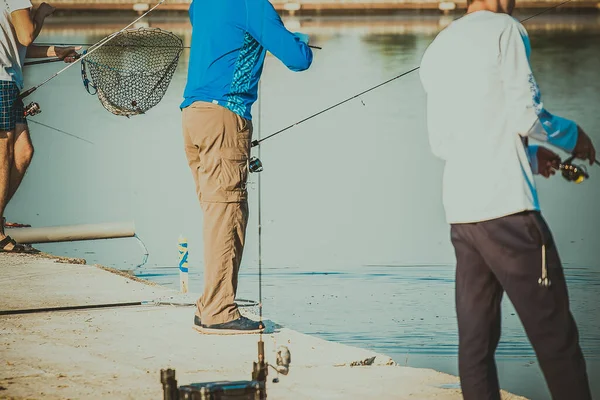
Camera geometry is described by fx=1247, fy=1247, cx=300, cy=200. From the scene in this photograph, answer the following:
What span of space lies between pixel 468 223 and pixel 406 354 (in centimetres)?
295

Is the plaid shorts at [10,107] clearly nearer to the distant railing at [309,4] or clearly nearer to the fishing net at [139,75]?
the fishing net at [139,75]

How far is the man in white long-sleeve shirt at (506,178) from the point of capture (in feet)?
11.6

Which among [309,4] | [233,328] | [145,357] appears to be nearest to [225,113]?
[233,328]

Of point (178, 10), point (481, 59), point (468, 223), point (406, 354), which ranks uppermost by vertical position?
point (178, 10)

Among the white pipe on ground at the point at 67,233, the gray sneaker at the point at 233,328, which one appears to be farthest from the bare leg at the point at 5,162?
the gray sneaker at the point at 233,328

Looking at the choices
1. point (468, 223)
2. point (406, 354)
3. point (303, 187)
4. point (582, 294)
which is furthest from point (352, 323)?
point (303, 187)

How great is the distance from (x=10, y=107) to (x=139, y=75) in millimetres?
879

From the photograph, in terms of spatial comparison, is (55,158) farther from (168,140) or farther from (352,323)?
(352,323)

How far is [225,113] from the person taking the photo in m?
5.51

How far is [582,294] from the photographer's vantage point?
26.5 feet

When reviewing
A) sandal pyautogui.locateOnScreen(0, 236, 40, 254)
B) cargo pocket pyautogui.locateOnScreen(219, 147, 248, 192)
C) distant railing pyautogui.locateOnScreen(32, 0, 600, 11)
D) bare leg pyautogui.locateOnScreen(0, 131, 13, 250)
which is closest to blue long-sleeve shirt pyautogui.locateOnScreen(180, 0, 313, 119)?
cargo pocket pyautogui.locateOnScreen(219, 147, 248, 192)

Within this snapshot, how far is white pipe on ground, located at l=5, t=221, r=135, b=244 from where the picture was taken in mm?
9078

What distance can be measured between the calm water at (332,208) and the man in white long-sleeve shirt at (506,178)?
0.10 metres

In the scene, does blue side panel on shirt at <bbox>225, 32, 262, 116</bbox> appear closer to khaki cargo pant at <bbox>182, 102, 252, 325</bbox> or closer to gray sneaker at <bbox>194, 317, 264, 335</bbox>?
khaki cargo pant at <bbox>182, 102, 252, 325</bbox>
